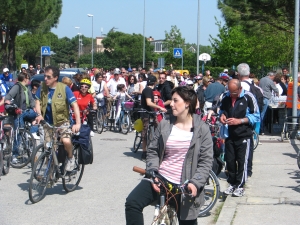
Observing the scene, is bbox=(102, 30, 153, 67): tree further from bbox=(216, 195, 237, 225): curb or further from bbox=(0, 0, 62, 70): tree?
bbox=(216, 195, 237, 225): curb

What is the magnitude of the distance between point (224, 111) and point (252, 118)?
0.43 metres

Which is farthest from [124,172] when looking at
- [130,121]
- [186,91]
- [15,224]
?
[130,121]

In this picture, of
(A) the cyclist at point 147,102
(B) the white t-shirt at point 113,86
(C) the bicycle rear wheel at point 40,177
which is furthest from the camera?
(B) the white t-shirt at point 113,86

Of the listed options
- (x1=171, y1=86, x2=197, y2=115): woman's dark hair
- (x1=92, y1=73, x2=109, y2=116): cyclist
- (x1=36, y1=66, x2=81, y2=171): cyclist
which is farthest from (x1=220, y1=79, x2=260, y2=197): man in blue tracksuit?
(x1=92, y1=73, x2=109, y2=116): cyclist

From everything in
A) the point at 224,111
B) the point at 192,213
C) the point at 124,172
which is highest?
the point at 224,111

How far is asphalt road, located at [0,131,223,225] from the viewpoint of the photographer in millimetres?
7688

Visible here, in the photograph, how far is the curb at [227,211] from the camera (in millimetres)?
7453

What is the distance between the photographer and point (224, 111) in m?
8.80

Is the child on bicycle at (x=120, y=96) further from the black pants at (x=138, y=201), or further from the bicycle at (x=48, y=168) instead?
the black pants at (x=138, y=201)

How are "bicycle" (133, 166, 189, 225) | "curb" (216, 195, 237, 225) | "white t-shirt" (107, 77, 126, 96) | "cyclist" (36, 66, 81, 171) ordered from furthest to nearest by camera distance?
"white t-shirt" (107, 77, 126, 96) → "cyclist" (36, 66, 81, 171) → "curb" (216, 195, 237, 225) → "bicycle" (133, 166, 189, 225)

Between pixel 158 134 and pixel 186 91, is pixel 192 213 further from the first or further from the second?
pixel 186 91

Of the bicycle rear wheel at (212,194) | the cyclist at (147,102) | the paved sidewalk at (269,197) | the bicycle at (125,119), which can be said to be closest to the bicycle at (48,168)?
the bicycle rear wheel at (212,194)

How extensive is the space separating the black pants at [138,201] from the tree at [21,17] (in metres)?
35.9

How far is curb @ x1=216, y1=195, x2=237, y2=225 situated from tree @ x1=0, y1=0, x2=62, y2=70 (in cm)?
3312
